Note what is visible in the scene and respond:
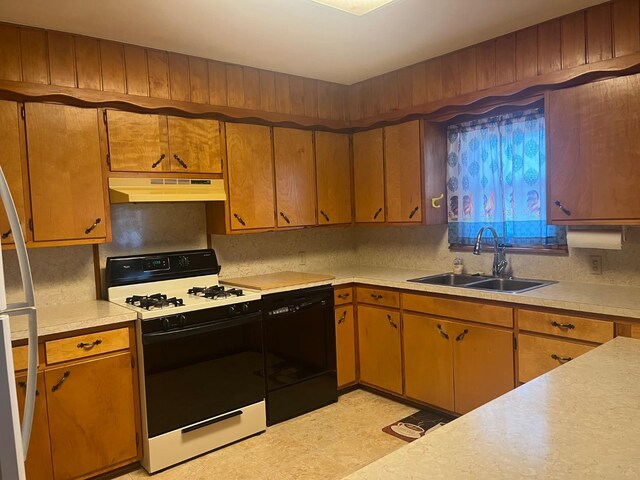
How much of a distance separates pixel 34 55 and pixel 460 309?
2.81m

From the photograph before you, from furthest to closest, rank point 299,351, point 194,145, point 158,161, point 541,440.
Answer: point 299,351 < point 194,145 < point 158,161 < point 541,440

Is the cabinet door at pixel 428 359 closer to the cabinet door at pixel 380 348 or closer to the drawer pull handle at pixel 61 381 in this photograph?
the cabinet door at pixel 380 348

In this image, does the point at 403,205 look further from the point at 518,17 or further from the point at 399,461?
the point at 399,461

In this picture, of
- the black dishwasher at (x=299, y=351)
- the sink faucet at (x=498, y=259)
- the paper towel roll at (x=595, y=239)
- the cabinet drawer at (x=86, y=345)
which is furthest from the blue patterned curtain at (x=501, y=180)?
the cabinet drawer at (x=86, y=345)

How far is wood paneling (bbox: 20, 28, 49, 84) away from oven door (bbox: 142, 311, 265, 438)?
1.50 metres

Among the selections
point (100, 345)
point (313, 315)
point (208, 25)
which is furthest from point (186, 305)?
point (208, 25)

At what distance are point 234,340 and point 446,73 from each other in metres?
2.27

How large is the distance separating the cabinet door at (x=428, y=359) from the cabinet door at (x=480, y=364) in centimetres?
6

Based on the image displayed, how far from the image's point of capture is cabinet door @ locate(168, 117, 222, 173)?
10.1ft

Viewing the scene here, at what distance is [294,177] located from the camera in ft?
12.2

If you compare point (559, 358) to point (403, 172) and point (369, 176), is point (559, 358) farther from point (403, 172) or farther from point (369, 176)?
point (369, 176)

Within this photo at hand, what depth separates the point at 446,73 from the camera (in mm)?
3312

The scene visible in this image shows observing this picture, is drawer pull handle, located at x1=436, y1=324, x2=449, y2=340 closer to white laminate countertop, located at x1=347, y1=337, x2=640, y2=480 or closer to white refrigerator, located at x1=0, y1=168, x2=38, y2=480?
white laminate countertop, located at x1=347, y1=337, x2=640, y2=480

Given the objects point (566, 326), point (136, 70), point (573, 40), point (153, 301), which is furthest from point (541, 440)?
point (136, 70)
